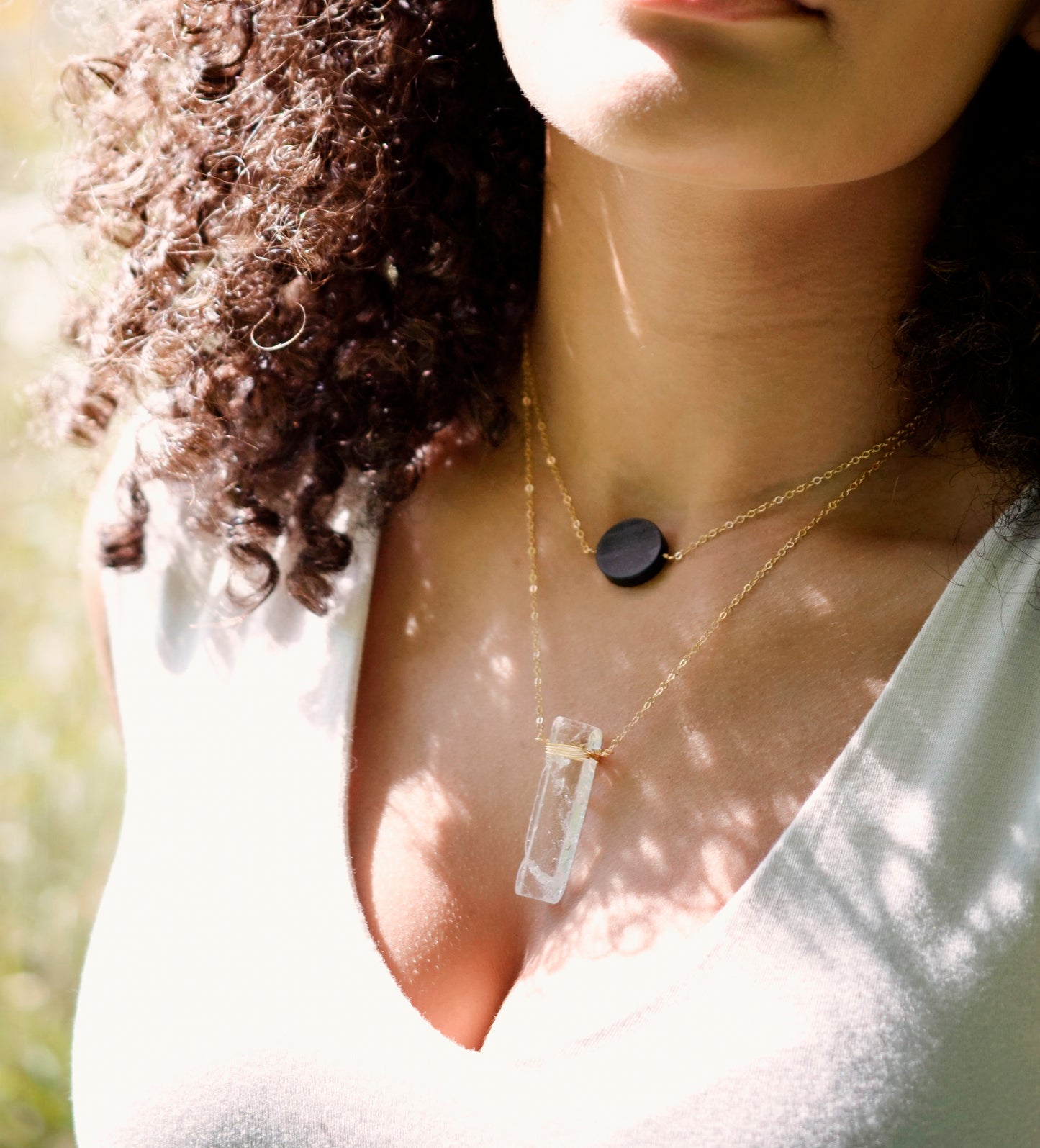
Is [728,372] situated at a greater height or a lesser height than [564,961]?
greater

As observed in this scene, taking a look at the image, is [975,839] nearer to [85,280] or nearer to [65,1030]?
[85,280]

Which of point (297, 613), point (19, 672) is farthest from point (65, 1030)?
point (297, 613)

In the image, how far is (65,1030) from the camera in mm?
2490

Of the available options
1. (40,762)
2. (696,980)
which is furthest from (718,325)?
(40,762)

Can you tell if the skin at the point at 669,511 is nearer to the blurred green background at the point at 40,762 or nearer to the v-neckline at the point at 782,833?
the v-neckline at the point at 782,833

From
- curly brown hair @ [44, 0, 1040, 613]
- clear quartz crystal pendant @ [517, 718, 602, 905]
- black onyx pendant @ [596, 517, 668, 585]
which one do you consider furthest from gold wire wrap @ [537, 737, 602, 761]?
curly brown hair @ [44, 0, 1040, 613]

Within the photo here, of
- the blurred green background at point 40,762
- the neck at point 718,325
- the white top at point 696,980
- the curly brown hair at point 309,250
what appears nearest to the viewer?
the white top at point 696,980

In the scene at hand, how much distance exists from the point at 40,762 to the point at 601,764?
1.66 meters

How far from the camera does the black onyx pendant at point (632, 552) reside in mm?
1312

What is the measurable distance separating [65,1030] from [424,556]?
1.59 meters

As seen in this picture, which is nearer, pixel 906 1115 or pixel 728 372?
pixel 906 1115

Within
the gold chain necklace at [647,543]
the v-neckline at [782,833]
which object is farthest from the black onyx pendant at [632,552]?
the v-neckline at [782,833]

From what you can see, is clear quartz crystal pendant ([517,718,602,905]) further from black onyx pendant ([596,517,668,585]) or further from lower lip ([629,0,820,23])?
lower lip ([629,0,820,23])

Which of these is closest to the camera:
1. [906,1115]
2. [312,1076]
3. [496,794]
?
[906,1115]
